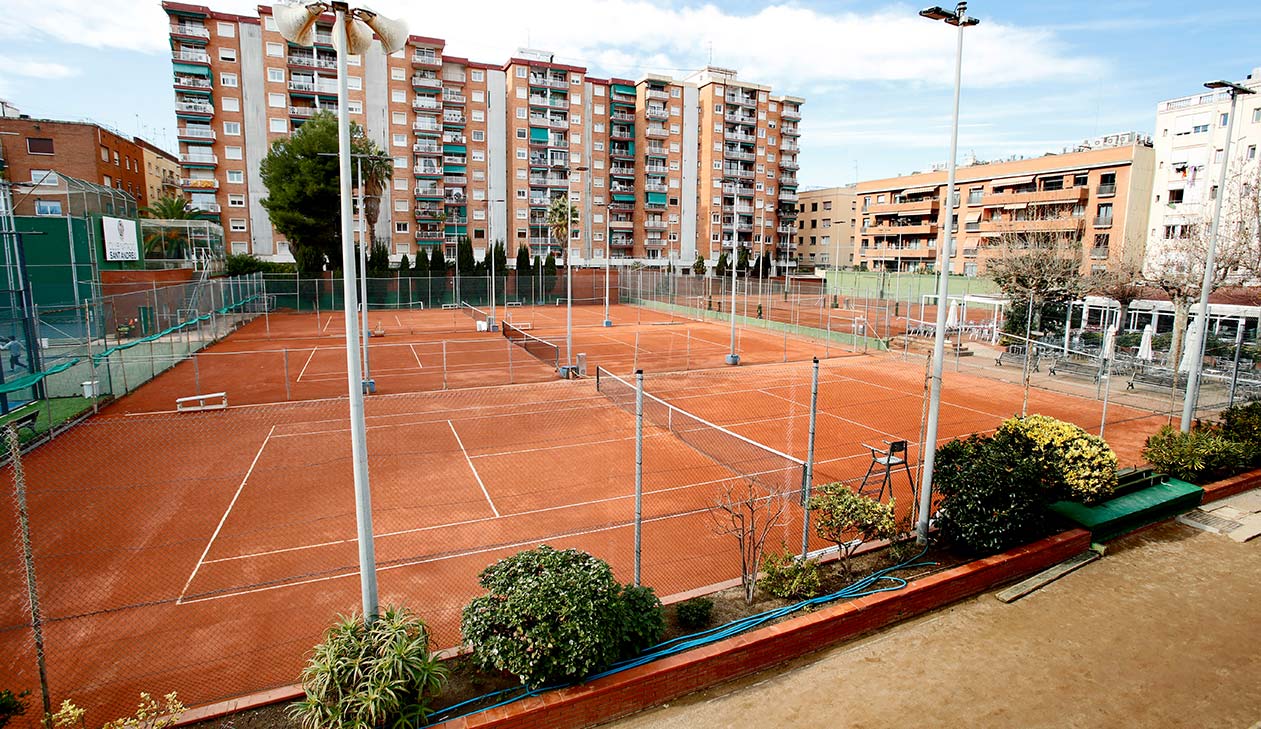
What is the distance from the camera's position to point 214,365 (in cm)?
2894

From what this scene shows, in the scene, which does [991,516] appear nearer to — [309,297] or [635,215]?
[309,297]

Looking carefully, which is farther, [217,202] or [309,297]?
[217,202]

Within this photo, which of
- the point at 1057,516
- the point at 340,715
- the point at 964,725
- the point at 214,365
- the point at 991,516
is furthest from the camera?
the point at 214,365

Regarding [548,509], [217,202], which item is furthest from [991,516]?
[217,202]

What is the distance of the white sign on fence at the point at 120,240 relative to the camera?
3378 cm

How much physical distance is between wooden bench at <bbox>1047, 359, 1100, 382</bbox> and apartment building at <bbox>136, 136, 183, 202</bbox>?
76.6 metres

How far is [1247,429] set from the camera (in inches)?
570

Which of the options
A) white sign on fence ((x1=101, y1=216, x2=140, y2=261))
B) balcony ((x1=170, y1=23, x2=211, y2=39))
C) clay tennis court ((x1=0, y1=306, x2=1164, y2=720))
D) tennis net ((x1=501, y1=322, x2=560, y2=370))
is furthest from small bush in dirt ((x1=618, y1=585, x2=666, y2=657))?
balcony ((x1=170, y1=23, x2=211, y2=39))

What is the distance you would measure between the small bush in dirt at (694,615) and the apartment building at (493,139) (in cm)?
4595

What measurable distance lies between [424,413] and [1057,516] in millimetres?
16279

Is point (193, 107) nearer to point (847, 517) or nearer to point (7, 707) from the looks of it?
point (7, 707)

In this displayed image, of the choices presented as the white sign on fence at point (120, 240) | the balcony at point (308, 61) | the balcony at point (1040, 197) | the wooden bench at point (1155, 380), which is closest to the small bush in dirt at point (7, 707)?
the wooden bench at point (1155, 380)

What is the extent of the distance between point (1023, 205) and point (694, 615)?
61.8m

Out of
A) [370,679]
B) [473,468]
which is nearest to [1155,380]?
[473,468]
